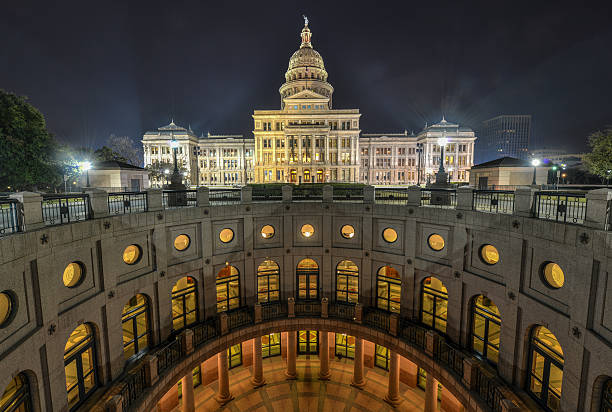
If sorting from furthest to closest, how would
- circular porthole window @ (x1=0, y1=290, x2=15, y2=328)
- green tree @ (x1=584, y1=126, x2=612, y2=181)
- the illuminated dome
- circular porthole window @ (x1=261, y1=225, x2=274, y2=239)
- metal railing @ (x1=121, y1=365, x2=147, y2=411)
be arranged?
the illuminated dome
green tree @ (x1=584, y1=126, x2=612, y2=181)
circular porthole window @ (x1=261, y1=225, x2=274, y2=239)
metal railing @ (x1=121, y1=365, x2=147, y2=411)
circular porthole window @ (x1=0, y1=290, x2=15, y2=328)

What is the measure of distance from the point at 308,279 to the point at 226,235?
21.7 feet

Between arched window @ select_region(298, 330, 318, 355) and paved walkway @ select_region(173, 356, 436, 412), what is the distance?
4.50ft

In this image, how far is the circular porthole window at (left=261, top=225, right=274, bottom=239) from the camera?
693 inches

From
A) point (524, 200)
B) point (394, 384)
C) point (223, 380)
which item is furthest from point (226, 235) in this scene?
point (524, 200)

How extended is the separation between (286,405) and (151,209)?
1401 cm

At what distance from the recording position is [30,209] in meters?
8.18

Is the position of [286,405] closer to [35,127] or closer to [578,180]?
[35,127]

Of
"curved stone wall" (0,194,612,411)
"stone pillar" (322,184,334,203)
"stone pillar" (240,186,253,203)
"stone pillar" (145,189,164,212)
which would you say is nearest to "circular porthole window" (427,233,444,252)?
"curved stone wall" (0,194,612,411)

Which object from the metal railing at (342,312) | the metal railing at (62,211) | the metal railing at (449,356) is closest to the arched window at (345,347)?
the metal railing at (342,312)

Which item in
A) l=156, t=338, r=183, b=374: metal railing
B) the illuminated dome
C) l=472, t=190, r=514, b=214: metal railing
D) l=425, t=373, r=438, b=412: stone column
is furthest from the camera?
the illuminated dome

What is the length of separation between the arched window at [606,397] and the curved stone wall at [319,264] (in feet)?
0.98

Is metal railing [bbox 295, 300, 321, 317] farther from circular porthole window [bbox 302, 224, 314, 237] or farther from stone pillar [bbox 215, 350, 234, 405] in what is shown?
stone pillar [bbox 215, 350, 234, 405]

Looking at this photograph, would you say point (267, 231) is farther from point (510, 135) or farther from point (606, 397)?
point (510, 135)

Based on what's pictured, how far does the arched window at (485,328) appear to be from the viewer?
12414 mm
